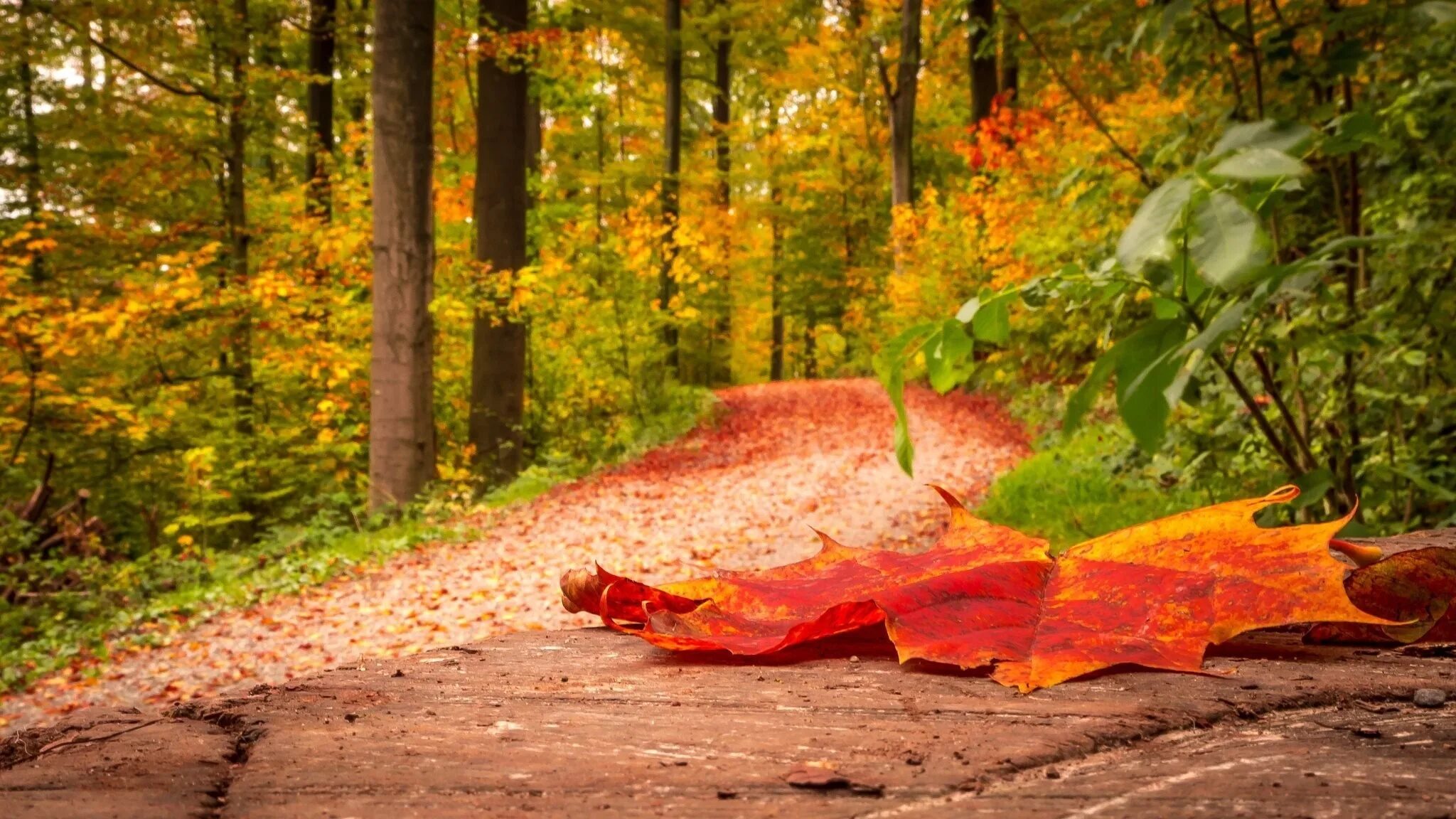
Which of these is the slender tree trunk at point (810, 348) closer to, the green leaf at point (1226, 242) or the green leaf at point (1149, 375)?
the green leaf at point (1149, 375)

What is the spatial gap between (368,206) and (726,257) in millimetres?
12406

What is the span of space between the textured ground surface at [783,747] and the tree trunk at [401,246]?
7807 millimetres

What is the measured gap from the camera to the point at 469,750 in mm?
→ 665

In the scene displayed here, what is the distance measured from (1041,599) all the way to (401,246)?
808 cm

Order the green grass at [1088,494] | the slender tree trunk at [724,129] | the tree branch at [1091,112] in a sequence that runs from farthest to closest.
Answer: the slender tree trunk at [724,129]
the green grass at [1088,494]
the tree branch at [1091,112]

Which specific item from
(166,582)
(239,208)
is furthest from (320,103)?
(166,582)

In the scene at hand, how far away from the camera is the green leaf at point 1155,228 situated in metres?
1.11

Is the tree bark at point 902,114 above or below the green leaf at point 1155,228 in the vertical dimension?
above

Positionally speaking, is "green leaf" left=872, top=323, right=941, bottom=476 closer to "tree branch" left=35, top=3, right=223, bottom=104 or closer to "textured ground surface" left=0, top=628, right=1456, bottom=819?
"textured ground surface" left=0, top=628, right=1456, bottom=819

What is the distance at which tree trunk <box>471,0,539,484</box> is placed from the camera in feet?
33.7

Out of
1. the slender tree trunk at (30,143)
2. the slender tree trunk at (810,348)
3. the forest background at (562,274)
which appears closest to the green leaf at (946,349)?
the forest background at (562,274)

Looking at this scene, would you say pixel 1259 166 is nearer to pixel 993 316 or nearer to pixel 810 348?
pixel 993 316

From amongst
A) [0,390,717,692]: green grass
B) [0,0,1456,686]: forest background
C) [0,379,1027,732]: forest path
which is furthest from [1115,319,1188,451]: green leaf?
[0,390,717,692]: green grass

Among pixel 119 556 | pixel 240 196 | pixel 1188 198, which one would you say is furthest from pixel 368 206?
pixel 1188 198
